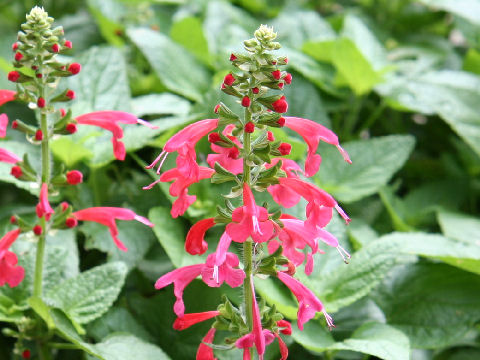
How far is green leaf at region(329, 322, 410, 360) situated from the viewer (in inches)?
40.7

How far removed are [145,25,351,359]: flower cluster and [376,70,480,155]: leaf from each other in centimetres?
96

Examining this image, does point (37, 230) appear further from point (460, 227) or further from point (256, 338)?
point (460, 227)

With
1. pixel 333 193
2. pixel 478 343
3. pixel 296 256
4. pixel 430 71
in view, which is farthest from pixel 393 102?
pixel 296 256

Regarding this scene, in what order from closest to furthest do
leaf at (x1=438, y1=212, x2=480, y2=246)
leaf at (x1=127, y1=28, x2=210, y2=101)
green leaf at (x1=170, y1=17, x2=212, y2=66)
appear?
1. leaf at (x1=438, y1=212, x2=480, y2=246)
2. leaf at (x1=127, y1=28, x2=210, y2=101)
3. green leaf at (x1=170, y1=17, x2=212, y2=66)

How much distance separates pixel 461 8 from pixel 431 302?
1040 mm

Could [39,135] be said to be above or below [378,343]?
above

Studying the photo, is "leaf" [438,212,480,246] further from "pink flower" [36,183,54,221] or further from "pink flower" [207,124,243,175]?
"pink flower" [36,183,54,221]

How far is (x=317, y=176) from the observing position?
1558 mm

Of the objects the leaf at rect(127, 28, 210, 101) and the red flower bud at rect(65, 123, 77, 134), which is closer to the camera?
the red flower bud at rect(65, 123, 77, 134)

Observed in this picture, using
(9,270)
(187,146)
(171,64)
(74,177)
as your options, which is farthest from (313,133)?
(171,64)

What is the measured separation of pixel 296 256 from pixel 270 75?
0.23 m

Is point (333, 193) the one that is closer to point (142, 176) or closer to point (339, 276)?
point (339, 276)

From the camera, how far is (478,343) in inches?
54.4

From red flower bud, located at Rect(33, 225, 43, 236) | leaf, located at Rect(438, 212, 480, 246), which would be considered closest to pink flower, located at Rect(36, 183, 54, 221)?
red flower bud, located at Rect(33, 225, 43, 236)
